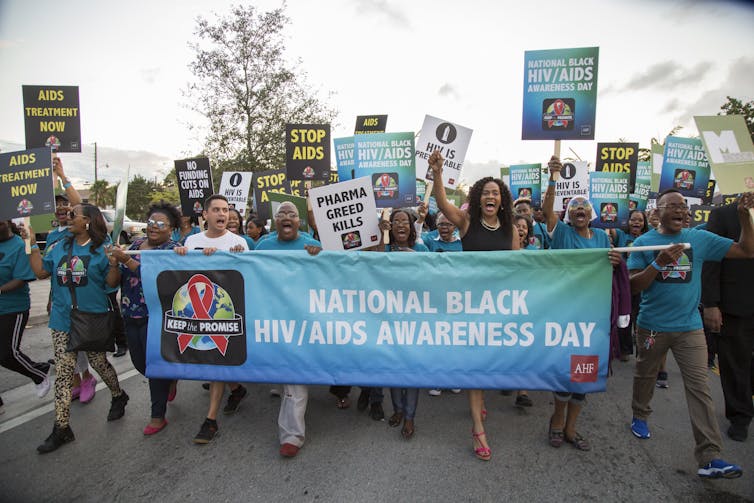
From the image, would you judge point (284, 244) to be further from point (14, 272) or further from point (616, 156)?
point (616, 156)

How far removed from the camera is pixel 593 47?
188 inches

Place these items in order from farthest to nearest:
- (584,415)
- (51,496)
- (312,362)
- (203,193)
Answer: (203,193)
(584,415)
(312,362)
(51,496)

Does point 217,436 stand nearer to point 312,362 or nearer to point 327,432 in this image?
point 327,432

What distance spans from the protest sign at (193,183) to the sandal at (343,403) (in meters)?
5.02

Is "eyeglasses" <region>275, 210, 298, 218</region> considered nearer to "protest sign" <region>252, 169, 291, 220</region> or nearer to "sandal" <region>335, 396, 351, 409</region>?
"sandal" <region>335, 396, 351, 409</region>

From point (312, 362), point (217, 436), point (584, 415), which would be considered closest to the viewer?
point (312, 362)

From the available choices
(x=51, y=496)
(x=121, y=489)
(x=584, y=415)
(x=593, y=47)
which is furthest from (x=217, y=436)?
(x=593, y=47)

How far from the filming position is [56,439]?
3539mm

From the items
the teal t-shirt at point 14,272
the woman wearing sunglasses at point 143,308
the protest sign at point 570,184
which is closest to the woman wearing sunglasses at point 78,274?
the woman wearing sunglasses at point 143,308

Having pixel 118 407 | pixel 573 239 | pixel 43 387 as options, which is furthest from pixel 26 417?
pixel 573 239

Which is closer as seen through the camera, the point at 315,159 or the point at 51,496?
the point at 51,496

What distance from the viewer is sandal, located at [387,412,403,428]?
3898 millimetres

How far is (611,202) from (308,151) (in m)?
5.16

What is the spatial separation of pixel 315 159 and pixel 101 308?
411 centimetres
